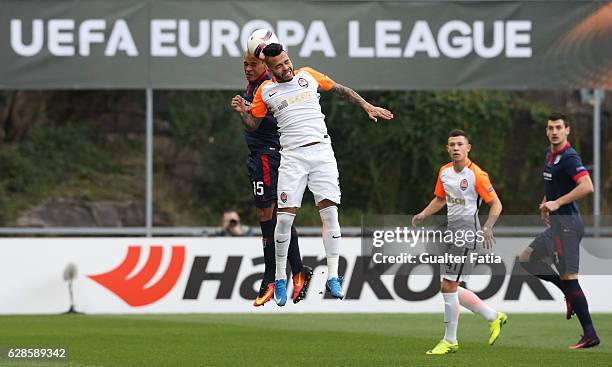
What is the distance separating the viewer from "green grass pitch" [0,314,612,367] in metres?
11.8

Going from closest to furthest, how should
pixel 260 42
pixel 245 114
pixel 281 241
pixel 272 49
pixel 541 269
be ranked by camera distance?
pixel 272 49, pixel 260 42, pixel 245 114, pixel 281 241, pixel 541 269

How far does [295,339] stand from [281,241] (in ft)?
12.8

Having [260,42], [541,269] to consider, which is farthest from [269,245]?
[541,269]

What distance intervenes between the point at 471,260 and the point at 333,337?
2343mm

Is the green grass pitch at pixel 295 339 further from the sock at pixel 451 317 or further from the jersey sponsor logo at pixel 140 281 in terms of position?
the jersey sponsor logo at pixel 140 281

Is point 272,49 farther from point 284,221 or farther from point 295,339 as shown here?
point 295,339

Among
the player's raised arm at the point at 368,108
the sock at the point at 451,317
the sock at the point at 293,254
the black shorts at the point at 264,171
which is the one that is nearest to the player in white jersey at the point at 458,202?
the sock at the point at 451,317

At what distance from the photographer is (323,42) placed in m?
17.9

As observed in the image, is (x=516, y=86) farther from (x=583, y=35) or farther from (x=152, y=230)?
(x=152, y=230)

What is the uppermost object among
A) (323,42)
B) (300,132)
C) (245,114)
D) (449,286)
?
(323,42)

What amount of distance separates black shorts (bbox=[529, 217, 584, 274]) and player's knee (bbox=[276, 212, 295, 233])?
3411 mm

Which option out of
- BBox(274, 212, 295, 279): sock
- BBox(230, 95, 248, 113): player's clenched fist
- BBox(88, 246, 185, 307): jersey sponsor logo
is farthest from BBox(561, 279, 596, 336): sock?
BBox(88, 246, 185, 307): jersey sponsor logo

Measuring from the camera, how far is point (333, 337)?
560 inches

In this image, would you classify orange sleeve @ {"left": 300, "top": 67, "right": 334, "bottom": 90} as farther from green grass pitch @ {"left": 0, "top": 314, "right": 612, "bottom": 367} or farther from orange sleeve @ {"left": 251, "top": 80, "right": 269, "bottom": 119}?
green grass pitch @ {"left": 0, "top": 314, "right": 612, "bottom": 367}
